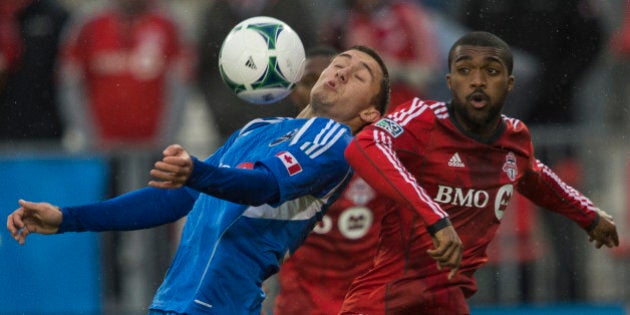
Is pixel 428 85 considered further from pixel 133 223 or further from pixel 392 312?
pixel 133 223

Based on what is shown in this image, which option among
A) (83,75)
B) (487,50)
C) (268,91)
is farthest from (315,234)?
(83,75)

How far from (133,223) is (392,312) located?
1.25 m

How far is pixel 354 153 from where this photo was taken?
5586 mm

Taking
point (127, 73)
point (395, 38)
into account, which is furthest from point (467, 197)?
point (127, 73)

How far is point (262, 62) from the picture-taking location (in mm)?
6336

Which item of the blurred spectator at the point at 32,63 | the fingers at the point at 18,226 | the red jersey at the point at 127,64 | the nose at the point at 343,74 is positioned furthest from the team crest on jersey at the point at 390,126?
the blurred spectator at the point at 32,63

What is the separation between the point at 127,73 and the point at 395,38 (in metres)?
1.98

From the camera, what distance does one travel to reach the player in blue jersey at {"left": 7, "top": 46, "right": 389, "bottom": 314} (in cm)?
516

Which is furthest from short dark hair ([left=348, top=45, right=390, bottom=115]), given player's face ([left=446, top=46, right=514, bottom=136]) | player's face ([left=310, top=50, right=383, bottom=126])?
player's face ([left=446, top=46, right=514, bottom=136])

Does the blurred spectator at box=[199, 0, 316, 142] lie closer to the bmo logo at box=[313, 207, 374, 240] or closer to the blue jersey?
the bmo logo at box=[313, 207, 374, 240]

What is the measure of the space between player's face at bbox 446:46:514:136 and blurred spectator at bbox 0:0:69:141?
4.63 metres

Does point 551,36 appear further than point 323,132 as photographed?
Yes

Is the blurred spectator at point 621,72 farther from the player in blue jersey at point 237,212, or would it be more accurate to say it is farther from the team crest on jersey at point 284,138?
the team crest on jersey at point 284,138

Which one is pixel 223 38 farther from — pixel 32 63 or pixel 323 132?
pixel 323 132
